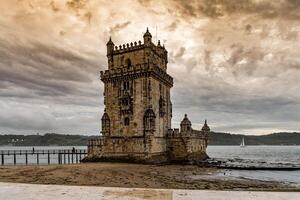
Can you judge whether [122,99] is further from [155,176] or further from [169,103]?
[155,176]

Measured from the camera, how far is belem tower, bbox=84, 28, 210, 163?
45688 mm

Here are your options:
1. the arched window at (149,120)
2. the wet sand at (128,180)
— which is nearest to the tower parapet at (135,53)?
the arched window at (149,120)

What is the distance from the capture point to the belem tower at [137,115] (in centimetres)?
4569

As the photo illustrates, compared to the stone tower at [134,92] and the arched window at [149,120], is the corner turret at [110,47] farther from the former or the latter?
the arched window at [149,120]

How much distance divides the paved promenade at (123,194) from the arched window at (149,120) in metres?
35.8

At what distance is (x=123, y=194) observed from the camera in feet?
27.8

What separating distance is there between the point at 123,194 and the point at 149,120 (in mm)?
36523

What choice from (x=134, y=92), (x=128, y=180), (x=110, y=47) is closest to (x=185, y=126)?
(x=134, y=92)

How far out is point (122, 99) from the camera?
4788 centimetres

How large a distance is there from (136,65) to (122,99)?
5.52 metres

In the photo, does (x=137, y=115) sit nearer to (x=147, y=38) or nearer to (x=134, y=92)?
(x=134, y=92)

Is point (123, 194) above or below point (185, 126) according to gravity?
below

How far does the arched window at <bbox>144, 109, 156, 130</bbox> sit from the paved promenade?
35.8 m

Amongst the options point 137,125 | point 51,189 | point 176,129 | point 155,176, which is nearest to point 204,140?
point 176,129
